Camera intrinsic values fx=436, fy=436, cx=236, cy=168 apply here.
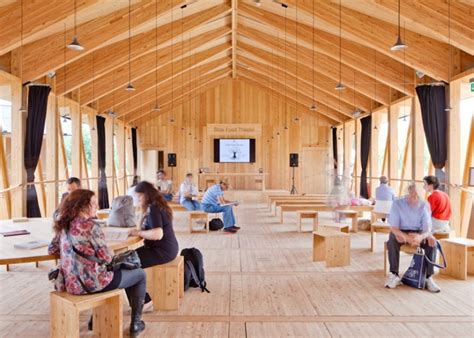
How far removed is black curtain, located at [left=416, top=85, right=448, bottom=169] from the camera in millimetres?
8352

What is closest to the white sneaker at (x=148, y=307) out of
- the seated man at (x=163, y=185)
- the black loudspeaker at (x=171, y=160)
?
the seated man at (x=163, y=185)

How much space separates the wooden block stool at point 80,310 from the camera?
276 centimetres

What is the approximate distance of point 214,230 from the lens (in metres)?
8.50

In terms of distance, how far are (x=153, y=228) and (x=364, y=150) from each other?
10.8 m

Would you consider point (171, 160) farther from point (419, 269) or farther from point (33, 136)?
point (419, 269)

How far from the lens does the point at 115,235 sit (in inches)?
143

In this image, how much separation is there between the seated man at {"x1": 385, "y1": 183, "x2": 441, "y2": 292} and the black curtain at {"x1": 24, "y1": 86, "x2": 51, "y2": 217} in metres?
6.16

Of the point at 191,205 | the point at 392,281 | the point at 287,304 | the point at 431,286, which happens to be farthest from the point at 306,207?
the point at 287,304

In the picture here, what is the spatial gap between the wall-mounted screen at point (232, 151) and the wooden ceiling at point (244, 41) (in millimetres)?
3608

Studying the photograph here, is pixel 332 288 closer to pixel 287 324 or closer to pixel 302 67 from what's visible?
pixel 287 324

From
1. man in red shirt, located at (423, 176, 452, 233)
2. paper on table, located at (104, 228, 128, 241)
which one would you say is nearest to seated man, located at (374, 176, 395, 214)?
man in red shirt, located at (423, 176, 452, 233)

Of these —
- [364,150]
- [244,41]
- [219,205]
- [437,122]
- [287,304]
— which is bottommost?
[287,304]

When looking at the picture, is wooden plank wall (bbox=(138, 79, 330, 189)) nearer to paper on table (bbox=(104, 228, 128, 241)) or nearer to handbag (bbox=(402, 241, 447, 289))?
handbag (bbox=(402, 241, 447, 289))

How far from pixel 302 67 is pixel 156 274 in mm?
10064
